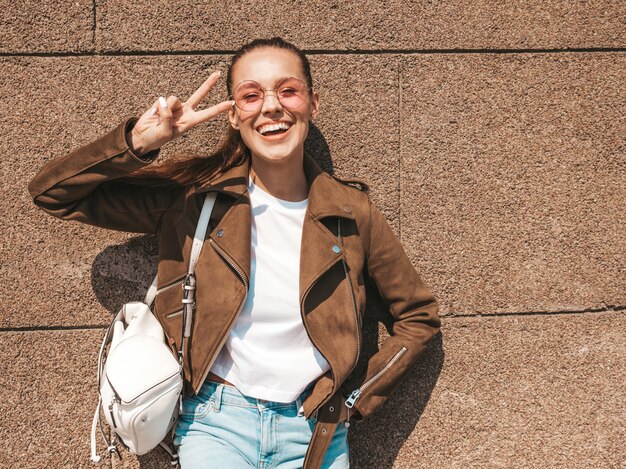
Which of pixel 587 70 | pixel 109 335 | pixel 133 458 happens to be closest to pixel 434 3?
pixel 587 70

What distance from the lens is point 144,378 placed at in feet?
7.14

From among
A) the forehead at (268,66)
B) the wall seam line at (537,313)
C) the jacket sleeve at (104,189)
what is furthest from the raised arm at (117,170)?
the wall seam line at (537,313)

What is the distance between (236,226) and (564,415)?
2052 millimetres

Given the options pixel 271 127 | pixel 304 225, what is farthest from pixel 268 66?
pixel 304 225

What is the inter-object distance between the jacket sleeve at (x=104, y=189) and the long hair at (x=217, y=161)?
5 cm

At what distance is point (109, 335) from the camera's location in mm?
2496

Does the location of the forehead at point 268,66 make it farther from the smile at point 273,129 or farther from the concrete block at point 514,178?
the concrete block at point 514,178

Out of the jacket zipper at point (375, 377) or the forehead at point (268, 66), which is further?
the jacket zipper at point (375, 377)

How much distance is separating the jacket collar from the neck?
5cm

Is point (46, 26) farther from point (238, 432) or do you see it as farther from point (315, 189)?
point (238, 432)

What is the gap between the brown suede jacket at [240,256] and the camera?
89.7 inches

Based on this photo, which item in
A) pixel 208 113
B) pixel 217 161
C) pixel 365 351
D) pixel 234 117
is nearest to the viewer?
pixel 208 113

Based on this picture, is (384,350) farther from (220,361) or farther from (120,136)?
(120,136)

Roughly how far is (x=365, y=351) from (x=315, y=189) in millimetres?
969
